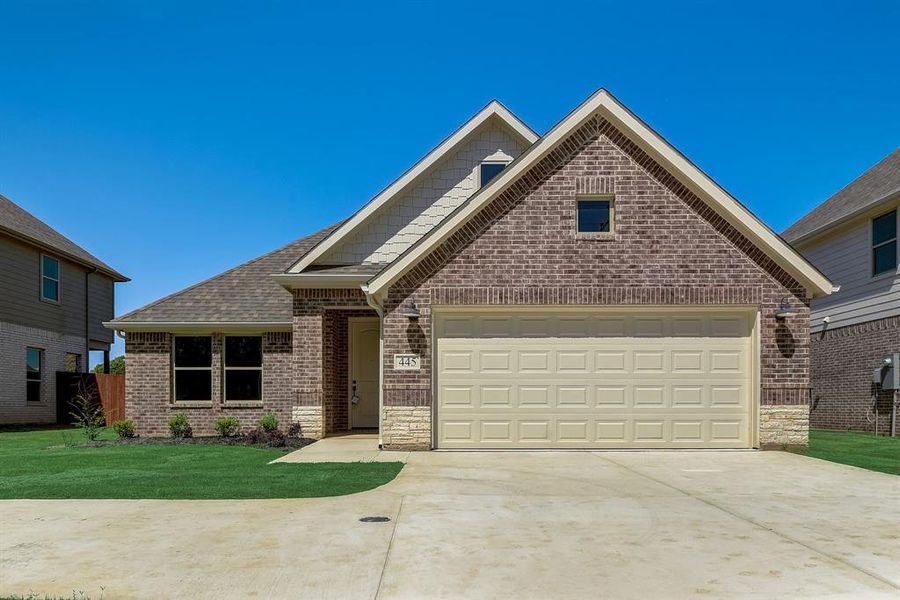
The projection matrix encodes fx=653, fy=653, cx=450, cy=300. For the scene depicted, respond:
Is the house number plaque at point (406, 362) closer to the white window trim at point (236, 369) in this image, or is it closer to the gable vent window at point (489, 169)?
the gable vent window at point (489, 169)

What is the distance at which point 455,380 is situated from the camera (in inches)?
485

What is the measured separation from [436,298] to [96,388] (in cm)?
1682

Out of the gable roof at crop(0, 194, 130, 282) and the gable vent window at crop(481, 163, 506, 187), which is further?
the gable roof at crop(0, 194, 130, 282)

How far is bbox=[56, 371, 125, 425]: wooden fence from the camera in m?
23.2

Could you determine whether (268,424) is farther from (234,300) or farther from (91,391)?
(91,391)

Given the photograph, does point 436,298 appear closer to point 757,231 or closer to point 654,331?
point 654,331

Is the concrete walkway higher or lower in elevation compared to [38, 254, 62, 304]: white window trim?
lower

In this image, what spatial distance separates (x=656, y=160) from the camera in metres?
12.3

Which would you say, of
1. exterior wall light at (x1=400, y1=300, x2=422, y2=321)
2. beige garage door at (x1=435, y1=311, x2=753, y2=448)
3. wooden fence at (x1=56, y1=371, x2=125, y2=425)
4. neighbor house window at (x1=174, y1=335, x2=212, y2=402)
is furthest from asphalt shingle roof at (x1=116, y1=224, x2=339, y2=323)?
wooden fence at (x1=56, y1=371, x2=125, y2=425)

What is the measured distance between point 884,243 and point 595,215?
973 centimetres

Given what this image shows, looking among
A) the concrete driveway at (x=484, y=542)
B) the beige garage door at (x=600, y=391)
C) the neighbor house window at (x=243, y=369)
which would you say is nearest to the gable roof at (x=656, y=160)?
the beige garage door at (x=600, y=391)

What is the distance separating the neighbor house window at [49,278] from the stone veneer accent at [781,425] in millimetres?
23447

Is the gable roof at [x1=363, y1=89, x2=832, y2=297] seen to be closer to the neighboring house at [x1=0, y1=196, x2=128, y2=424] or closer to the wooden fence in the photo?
the wooden fence

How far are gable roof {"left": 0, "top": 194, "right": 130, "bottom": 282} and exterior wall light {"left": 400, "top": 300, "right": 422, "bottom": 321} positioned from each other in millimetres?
16015
